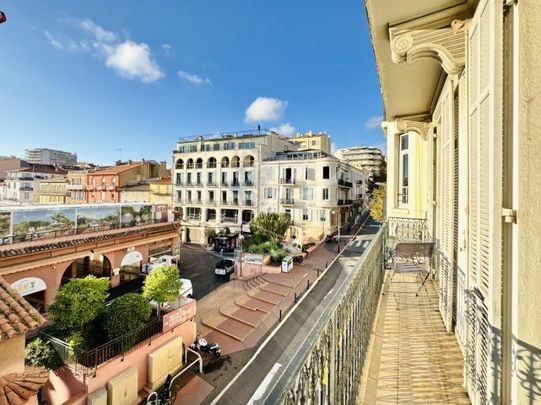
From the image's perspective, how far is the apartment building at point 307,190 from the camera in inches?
1129

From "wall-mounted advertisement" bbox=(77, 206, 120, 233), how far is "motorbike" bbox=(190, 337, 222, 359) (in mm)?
10076

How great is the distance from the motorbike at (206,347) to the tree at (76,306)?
469 cm

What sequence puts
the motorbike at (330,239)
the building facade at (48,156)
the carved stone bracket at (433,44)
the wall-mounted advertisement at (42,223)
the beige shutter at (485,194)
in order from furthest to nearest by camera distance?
the building facade at (48,156) < the motorbike at (330,239) < the wall-mounted advertisement at (42,223) < the carved stone bracket at (433,44) < the beige shutter at (485,194)

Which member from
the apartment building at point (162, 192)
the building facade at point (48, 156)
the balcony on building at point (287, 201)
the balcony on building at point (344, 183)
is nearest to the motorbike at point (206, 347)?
the balcony on building at point (287, 201)

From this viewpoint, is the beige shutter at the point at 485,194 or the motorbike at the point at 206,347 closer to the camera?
the beige shutter at the point at 485,194

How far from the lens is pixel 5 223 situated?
41.8 feet

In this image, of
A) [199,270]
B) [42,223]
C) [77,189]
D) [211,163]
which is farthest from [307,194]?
[77,189]

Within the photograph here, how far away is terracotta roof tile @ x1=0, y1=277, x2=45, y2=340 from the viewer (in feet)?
14.6

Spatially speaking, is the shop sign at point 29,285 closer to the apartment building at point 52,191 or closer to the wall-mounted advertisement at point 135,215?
the wall-mounted advertisement at point 135,215

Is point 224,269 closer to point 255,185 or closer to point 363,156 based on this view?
point 255,185

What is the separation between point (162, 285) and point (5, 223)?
9.26 m

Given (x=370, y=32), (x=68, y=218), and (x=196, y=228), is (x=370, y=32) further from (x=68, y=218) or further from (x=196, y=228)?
(x=196, y=228)

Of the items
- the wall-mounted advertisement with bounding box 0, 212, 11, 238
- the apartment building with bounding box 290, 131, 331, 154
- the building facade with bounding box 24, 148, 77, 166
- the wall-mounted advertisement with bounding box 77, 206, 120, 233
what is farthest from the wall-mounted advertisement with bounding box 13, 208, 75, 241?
the building facade with bounding box 24, 148, 77, 166

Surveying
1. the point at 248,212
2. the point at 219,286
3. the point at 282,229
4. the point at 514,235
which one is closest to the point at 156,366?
the point at 219,286
